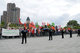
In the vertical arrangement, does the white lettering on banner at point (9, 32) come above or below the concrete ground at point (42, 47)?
above

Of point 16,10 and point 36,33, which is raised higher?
point 16,10

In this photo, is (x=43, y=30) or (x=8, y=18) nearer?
(x=43, y=30)

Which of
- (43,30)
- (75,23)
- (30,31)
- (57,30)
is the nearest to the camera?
(30,31)

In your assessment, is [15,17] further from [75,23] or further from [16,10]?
[75,23]

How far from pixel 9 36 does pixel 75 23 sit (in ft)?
436

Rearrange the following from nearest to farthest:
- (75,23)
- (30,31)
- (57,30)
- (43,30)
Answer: (30,31) → (43,30) → (57,30) → (75,23)

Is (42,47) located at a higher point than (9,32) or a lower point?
lower

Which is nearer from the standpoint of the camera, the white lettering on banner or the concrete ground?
the concrete ground

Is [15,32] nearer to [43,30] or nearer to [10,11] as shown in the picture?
[43,30]

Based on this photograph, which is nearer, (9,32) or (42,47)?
(42,47)

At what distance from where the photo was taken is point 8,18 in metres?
193

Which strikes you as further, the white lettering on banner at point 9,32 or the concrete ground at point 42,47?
the white lettering on banner at point 9,32

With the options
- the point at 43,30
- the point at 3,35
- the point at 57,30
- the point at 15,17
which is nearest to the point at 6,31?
the point at 3,35

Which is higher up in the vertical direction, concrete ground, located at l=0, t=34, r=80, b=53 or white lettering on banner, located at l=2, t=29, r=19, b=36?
white lettering on banner, located at l=2, t=29, r=19, b=36
